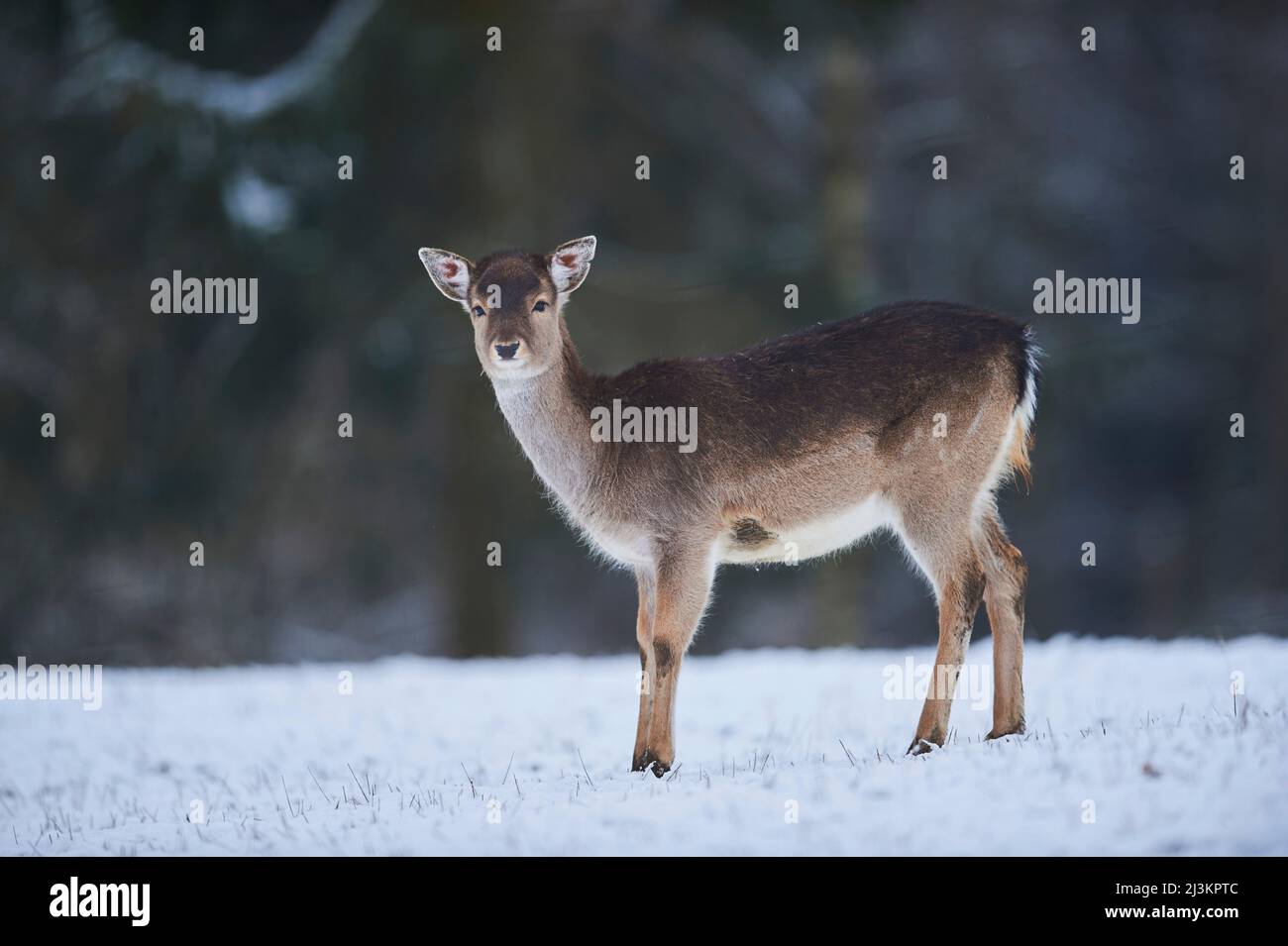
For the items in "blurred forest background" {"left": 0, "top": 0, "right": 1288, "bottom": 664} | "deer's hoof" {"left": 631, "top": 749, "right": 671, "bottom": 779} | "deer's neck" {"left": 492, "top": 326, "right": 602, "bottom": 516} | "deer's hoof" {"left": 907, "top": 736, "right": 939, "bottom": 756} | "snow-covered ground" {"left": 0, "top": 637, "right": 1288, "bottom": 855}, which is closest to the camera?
"snow-covered ground" {"left": 0, "top": 637, "right": 1288, "bottom": 855}

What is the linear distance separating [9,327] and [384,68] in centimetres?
645

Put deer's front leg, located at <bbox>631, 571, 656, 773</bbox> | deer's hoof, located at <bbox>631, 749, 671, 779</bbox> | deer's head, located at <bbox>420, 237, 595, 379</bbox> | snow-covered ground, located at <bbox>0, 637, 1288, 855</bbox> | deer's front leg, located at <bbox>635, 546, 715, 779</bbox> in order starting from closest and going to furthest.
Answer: snow-covered ground, located at <bbox>0, 637, 1288, 855</bbox>, deer's hoof, located at <bbox>631, 749, 671, 779</bbox>, deer's front leg, located at <bbox>635, 546, 715, 779</bbox>, deer's front leg, located at <bbox>631, 571, 656, 773</bbox>, deer's head, located at <bbox>420, 237, 595, 379</bbox>

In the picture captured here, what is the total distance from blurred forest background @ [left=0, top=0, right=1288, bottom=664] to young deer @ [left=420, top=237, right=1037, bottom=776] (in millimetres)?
7822

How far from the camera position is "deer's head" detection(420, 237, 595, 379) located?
7938 millimetres

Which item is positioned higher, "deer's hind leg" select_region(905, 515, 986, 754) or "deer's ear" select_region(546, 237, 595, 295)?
"deer's ear" select_region(546, 237, 595, 295)

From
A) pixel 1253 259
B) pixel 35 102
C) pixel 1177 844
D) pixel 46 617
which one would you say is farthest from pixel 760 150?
pixel 1177 844

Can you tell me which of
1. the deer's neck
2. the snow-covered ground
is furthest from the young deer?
the snow-covered ground

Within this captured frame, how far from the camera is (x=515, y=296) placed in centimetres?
801

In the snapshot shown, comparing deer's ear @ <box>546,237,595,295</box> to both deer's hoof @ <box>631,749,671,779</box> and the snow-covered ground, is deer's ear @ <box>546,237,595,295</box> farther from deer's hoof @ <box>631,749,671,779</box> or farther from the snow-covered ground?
the snow-covered ground

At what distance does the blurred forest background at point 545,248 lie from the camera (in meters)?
16.4

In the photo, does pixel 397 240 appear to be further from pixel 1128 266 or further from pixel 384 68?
pixel 1128 266

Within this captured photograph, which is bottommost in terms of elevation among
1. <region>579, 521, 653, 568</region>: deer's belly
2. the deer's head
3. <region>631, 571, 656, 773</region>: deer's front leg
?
<region>631, 571, 656, 773</region>: deer's front leg

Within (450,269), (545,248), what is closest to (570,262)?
(450,269)

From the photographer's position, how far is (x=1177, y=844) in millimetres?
5434
